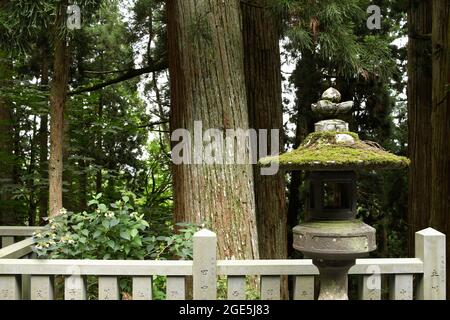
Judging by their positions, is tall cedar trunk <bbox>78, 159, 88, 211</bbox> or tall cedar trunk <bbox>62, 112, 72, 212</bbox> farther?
tall cedar trunk <bbox>78, 159, 88, 211</bbox>

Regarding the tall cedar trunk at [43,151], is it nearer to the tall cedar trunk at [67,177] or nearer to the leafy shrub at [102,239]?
the tall cedar trunk at [67,177]

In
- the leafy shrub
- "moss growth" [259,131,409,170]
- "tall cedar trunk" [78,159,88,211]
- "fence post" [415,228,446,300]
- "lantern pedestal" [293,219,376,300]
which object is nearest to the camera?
"moss growth" [259,131,409,170]

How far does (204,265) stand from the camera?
3029mm

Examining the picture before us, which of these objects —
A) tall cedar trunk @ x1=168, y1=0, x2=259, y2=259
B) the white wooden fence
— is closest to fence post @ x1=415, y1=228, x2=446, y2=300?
the white wooden fence

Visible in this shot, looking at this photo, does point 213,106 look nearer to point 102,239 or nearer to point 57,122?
point 57,122

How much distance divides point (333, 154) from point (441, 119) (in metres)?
4.96

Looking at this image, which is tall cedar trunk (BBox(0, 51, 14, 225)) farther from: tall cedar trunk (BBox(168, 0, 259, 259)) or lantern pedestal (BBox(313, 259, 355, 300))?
lantern pedestal (BBox(313, 259, 355, 300))

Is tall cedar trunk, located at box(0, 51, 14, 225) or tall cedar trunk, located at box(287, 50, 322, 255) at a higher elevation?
tall cedar trunk, located at box(287, 50, 322, 255)

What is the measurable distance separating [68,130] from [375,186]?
7420 mm

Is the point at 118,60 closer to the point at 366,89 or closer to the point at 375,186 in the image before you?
the point at 366,89

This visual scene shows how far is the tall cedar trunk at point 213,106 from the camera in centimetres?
407

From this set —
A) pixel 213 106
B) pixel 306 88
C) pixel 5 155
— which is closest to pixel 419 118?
pixel 306 88

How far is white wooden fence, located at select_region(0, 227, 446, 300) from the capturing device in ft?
10.0
